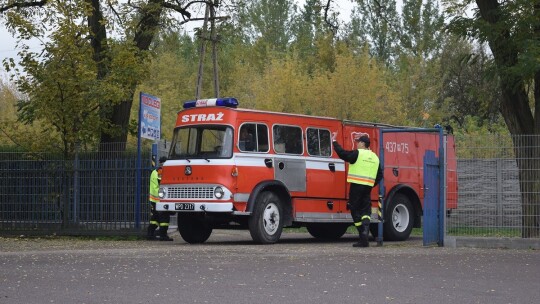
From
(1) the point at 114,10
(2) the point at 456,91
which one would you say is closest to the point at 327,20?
(1) the point at 114,10

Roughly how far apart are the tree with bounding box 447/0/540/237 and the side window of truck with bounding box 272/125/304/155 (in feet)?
11.9

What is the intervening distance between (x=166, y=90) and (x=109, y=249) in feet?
122

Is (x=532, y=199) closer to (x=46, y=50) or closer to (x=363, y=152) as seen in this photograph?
(x=363, y=152)

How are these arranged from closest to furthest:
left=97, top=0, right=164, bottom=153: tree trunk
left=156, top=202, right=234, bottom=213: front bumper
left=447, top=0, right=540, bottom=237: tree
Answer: left=447, top=0, right=540, bottom=237: tree < left=156, top=202, right=234, bottom=213: front bumper < left=97, top=0, right=164, bottom=153: tree trunk

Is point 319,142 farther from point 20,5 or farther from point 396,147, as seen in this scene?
point 20,5

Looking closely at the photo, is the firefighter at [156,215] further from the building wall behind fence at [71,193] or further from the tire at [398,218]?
the tire at [398,218]

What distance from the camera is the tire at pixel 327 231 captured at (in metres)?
21.6

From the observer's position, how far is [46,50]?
2227 cm

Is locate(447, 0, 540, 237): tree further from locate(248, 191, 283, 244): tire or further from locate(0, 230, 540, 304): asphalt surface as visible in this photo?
locate(248, 191, 283, 244): tire

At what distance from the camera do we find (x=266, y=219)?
18.4 metres

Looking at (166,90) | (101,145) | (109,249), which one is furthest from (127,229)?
(166,90)

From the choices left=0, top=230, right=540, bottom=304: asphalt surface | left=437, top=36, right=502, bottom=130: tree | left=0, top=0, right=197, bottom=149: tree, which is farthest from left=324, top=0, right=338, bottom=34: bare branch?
left=437, top=36, right=502, bottom=130: tree

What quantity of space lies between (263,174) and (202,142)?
4.31 feet

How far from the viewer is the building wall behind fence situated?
2145 cm
